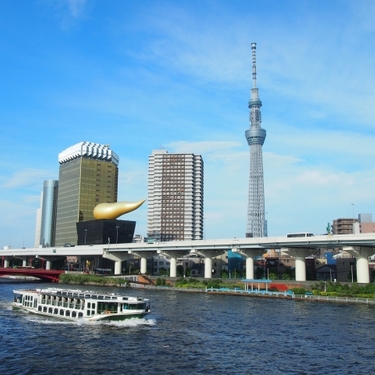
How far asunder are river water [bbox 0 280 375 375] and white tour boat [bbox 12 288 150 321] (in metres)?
1.13

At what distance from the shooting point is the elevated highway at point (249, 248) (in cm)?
8262

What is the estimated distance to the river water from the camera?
108 feet

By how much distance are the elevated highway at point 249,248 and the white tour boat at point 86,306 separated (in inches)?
1737

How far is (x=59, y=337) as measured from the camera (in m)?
42.8

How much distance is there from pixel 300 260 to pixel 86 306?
54175 millimetres

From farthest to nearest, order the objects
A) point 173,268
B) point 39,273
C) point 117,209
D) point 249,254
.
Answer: point 117,209, point 39,273, point 173,268, point 249,254

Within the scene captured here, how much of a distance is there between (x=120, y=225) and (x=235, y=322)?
102 m

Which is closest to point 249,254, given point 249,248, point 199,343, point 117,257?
point 249,248

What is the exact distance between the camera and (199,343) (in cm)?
4028

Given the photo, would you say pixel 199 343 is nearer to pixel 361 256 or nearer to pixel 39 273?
pixel 361 256

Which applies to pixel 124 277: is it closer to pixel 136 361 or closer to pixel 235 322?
pixel 235 322

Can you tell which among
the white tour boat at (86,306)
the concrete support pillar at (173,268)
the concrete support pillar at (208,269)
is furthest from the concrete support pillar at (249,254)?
the white tour boat at (86,306)

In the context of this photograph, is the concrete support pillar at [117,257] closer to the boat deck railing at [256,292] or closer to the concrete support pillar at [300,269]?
the boat deck railing at [256,292]

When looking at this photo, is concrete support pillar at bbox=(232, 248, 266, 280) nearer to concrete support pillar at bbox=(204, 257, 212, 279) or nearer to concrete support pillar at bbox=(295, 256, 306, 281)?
concrete support pillar at bbox=(204, 257, 212, 279)
